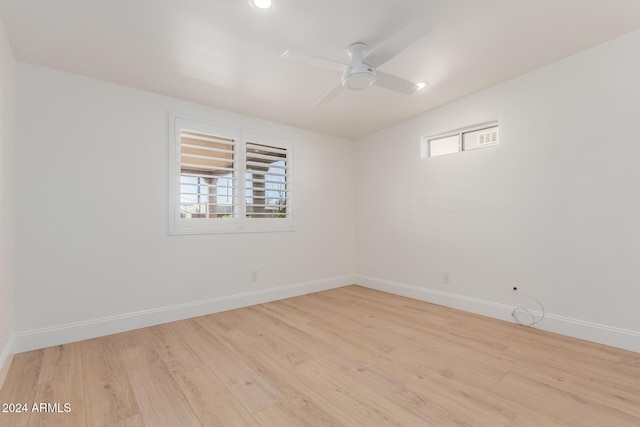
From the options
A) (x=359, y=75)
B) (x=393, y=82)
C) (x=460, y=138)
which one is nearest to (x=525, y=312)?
(x=460, y=138)

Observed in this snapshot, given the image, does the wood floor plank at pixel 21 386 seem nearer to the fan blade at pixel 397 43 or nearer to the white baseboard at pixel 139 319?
the white baseboard at pixel 139 319

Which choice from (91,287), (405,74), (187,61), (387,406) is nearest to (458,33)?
(405,74)

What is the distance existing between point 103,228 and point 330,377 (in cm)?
249

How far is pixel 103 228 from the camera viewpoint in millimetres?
2818

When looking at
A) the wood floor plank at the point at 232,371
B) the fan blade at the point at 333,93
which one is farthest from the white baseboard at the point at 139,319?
the fan blade at the point at 333,93

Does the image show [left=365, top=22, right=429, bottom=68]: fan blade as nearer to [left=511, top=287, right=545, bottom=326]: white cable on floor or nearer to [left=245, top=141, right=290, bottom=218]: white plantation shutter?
[left=245, top=141, right=290, bottom=218]: white plantation shutter

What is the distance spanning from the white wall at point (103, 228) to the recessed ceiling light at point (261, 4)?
1.79 m

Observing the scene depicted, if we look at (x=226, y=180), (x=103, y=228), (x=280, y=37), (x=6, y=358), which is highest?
(x=280, y=37)

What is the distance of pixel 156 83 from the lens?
2.91 metres

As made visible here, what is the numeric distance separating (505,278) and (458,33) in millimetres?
2429

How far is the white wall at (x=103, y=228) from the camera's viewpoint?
2.51 m

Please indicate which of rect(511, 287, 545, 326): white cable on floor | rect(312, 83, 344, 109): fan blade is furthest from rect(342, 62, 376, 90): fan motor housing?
rect(511, 287, 545, 326): white cable on floor

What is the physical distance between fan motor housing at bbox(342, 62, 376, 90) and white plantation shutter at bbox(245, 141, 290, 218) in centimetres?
187

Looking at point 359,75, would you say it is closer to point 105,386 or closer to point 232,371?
point 232,371
